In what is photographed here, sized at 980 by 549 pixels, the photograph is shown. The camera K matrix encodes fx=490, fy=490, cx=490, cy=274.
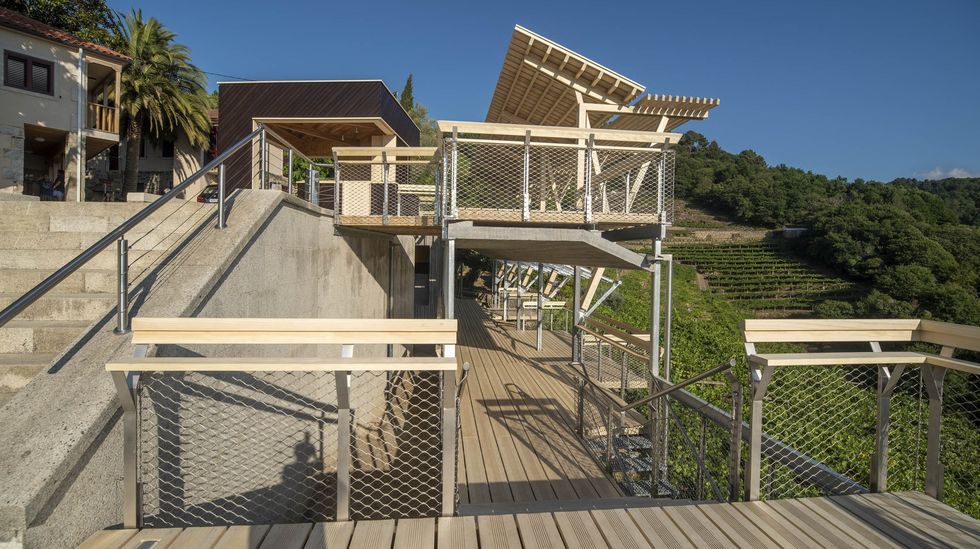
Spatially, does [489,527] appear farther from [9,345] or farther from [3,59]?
[3,59]

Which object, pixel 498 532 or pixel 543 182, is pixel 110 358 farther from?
pixel 543 182

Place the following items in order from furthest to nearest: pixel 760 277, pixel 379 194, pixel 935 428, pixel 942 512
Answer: pixel 760 277 → pixel 379 194 → pixel 935 428 → pixel 942 512

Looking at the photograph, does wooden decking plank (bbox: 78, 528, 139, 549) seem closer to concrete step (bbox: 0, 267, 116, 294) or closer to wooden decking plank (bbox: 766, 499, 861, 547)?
concrete step (bbox: 0, 267, 116, 294)

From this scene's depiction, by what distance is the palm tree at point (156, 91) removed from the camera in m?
19.3

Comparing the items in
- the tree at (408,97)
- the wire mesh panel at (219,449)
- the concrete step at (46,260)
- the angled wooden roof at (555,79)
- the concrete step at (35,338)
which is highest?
the tree at (408,97)

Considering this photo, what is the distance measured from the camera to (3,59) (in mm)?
12508

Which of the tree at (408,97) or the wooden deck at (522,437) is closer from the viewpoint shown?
the wooden deck at (522,437)

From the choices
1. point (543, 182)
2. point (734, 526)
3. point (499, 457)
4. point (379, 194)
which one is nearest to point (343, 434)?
point (734, 526)

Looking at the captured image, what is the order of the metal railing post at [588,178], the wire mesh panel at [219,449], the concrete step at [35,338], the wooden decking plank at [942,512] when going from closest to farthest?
the wooden decking plank at [942,512] < the wire mesh panel at [219,449] < the concrete step at [35,338] < the metal railing post at [588,178]

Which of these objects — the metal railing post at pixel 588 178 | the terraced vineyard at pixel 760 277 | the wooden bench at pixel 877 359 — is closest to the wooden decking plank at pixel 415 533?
the wooden bench at pixel 877 359

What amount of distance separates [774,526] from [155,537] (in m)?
2.84

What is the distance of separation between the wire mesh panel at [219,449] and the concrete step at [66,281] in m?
1.27

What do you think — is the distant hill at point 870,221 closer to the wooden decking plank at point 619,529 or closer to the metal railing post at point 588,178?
the metal railing post at point 588,178

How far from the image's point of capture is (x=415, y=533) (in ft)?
7.24
